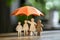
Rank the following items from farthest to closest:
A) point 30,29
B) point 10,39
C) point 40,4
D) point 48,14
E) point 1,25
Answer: point 48,14, point 40,4, point 1,25, point 30,29, point 10,39

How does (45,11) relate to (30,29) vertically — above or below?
above

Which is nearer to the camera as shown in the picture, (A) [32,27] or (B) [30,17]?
(A) [32,27]

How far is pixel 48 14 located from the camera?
1688 millimetres

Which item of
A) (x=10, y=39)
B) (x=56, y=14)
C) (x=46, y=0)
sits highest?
(x=46, y=0)

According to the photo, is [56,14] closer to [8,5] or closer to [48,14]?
[48,14]

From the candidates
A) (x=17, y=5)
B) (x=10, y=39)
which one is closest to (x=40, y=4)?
(x=17, y=5)

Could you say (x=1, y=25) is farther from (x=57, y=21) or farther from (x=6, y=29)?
(x=57, y=21)

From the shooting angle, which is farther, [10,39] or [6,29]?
[6,29]

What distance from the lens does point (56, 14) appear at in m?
1.73

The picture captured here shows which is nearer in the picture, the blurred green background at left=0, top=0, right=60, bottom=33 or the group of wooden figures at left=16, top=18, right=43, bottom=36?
the group of wooden figures at left=16, top=18, right=43, bottom=36

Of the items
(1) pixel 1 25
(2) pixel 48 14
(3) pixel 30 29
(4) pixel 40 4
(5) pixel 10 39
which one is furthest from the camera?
(2) pixel 48 14

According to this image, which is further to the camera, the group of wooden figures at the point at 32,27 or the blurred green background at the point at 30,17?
the blurred green background at the point at 30,17

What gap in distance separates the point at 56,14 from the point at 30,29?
578mm

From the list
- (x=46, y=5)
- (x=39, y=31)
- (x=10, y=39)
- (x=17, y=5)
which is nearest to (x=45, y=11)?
(x=46, y=5)
